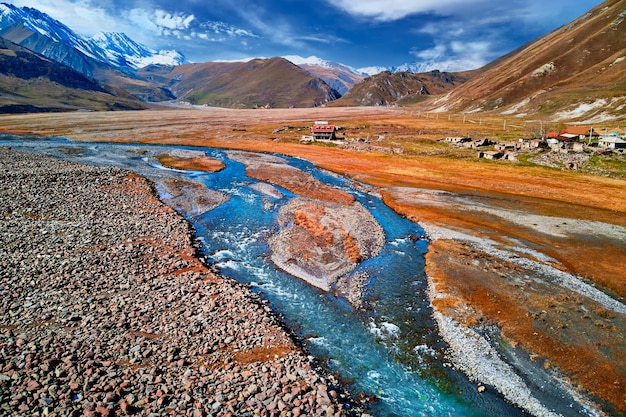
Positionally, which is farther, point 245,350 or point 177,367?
point 245,350

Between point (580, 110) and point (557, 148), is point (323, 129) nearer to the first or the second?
point (557, 148)

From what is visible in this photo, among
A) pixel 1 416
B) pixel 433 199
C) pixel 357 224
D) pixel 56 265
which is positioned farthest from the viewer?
pixel 433 199

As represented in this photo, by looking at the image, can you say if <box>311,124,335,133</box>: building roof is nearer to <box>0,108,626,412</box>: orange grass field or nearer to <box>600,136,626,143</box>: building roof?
<box>0,108,626,412</box>: orange grass field

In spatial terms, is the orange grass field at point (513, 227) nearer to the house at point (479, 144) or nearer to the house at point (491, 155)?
the house at point (491, 155)

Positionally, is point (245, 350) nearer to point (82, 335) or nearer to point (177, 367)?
point (177, 367)

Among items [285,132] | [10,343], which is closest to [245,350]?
[10,343]

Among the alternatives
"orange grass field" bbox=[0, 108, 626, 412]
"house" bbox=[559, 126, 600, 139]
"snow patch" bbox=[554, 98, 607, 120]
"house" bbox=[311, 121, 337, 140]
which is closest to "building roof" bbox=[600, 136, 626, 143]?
"house" bbox=[559, 126, 600, 139]

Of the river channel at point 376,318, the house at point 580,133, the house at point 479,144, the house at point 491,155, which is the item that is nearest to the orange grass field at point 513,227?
the house at point 491,155

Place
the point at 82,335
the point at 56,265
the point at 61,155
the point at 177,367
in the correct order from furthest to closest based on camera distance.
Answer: the point at 61,155, the point at 56,265, the point at 82,335, the point at 177,367
